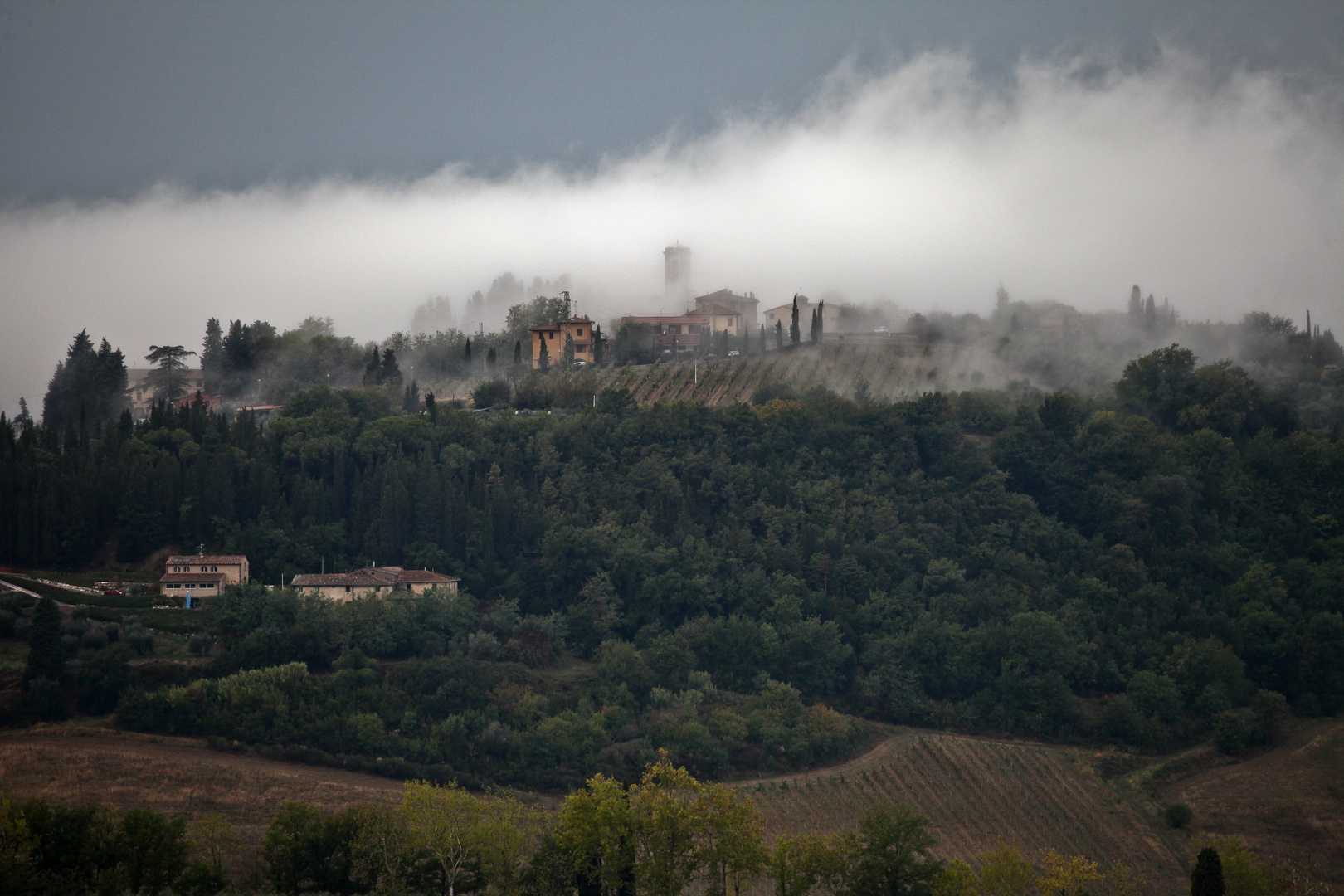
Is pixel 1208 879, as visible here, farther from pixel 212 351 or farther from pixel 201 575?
pixel 212 351

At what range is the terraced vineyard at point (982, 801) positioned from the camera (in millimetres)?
55781

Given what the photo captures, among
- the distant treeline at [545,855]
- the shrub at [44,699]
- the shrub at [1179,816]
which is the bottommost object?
the shrub at [1179,816]

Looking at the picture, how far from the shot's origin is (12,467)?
70.6m

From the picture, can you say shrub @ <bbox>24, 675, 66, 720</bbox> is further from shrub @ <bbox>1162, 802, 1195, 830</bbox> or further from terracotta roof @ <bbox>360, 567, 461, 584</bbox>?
shrub @ <bbox>1162, 802, 1195, 830</bbox>

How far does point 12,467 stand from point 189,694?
2083 centimetres

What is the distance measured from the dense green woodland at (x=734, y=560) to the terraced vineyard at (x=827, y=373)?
745 cm

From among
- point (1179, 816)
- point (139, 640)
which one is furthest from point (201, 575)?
point (1179, 816)

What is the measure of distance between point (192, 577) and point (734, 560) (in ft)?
94.1

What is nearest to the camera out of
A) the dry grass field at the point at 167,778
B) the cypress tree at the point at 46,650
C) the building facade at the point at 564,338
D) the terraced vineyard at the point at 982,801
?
the dry grass field at the point at 167,778

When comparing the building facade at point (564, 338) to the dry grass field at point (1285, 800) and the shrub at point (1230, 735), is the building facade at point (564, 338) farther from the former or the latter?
the dry grass field at point (1285, 800)

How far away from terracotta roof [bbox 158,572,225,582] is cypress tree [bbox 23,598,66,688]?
1059cm

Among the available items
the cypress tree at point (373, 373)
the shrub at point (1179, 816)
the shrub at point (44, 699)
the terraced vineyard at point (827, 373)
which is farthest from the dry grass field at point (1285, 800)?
the cypress tree at point (373, 373)

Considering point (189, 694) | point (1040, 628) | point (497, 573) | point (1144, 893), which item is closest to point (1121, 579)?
point (1040, 628)

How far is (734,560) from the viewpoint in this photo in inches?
3009
